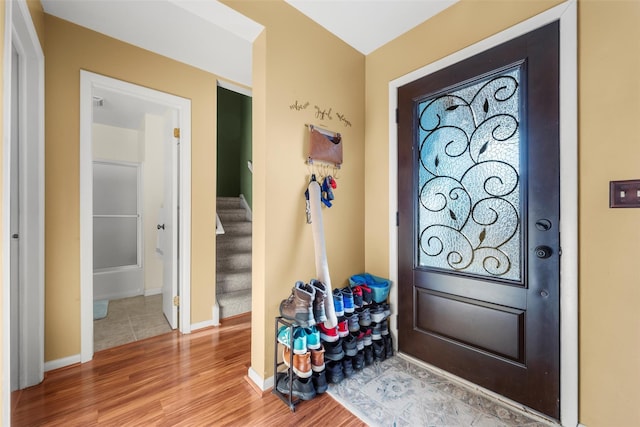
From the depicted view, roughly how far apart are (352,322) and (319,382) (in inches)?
16.0

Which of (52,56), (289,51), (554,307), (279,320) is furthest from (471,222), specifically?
(52,56)

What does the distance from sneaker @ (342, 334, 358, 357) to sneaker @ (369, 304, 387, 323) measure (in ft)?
0.75

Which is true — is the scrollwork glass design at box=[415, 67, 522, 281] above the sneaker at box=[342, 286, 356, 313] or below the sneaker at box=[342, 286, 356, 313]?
above

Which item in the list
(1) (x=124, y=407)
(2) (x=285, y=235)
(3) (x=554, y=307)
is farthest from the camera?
(2) (x=285, y=235)

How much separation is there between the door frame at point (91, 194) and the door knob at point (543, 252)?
2.57 meters

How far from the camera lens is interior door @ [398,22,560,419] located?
1.39 meters

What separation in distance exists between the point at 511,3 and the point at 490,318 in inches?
72.5

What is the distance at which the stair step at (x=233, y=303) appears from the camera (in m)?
2.75

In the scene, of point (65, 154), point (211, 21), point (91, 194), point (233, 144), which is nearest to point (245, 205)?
point (233, 144)

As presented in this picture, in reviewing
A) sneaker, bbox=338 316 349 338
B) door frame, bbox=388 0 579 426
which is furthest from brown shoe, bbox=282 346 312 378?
door frame, bbox=388 0 579 426

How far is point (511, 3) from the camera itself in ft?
4.98

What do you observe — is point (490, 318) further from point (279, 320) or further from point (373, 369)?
point (279, 320)

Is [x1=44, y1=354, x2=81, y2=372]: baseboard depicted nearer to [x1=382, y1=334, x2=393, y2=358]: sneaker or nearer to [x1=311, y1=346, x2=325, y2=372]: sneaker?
[x1=311, y1=346, x2=325, y2=372]: sneaker
